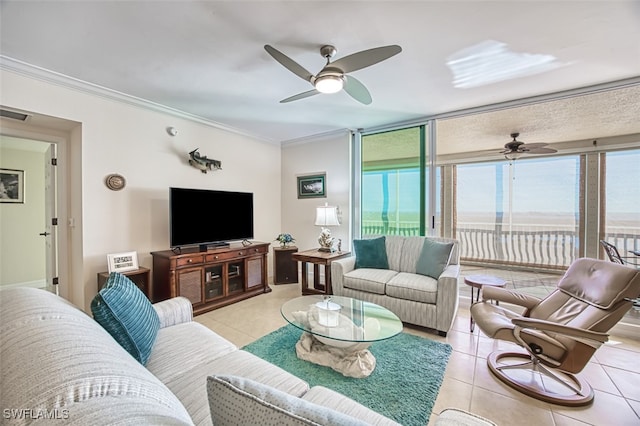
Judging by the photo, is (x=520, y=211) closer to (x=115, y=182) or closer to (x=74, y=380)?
(x=74, y=380)

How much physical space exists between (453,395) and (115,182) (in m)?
3.79

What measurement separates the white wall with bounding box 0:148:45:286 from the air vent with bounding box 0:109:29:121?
2154 millimetres

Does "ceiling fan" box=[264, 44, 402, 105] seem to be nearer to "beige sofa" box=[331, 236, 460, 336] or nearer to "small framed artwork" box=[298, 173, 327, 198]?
"beige sofa" box=[331, 236, 460, 336]

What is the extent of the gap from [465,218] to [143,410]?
267 inches

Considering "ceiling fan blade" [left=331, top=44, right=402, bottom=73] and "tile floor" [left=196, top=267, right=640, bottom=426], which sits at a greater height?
"ceiling fan blade" [left=331, top=44, right=402, bottom=73]

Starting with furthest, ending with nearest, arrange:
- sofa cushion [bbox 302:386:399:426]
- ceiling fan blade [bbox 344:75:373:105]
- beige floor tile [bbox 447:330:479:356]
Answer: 1. beige floor tile [bbox 447:330:479:356]
2. ceiling fan blade [bbox 344:75:373:105]
3. sofa cushion [bbox 302:386:399:426]

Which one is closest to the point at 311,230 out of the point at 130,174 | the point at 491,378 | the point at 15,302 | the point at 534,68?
the point at 130,174

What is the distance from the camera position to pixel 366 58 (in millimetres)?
1761

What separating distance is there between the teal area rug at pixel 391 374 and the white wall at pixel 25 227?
14.1 feet

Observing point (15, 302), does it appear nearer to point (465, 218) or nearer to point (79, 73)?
point (79, 73)

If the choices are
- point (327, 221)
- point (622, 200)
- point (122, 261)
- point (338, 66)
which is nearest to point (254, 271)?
point (327, 221)

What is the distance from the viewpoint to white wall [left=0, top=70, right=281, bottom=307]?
8.50ft

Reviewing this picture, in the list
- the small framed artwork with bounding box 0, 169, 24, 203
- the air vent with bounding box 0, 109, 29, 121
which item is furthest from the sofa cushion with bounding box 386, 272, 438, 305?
the small framed artwork with bounding box 0, 169, 24, 203

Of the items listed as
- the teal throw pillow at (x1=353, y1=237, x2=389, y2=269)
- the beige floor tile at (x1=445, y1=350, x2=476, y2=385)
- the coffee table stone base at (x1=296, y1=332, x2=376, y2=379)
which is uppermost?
the teal throw pillow at (x1=353, y1=237, x2=389, y2=269)
